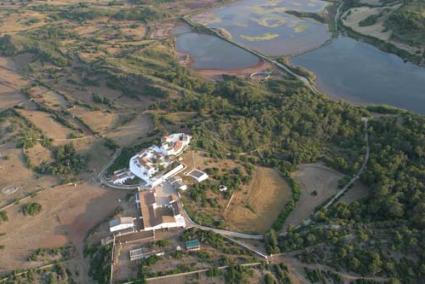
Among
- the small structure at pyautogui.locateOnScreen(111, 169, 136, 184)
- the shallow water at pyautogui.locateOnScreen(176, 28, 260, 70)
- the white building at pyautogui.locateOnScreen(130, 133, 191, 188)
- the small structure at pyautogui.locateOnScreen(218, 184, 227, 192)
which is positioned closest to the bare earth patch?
the small structure at pyautogui.locateOnScreen(111, 169, 136, 184)

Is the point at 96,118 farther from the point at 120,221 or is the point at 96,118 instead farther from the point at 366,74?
the point at 366,74

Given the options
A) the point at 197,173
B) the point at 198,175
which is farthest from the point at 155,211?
the point at 197,173

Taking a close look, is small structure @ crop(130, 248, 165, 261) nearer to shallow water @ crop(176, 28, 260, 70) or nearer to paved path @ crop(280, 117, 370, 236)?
paved path @ crop(280, 117, 370, 236)

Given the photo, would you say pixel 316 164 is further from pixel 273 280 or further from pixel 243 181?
pixel 273 280

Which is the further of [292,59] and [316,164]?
[292,59]

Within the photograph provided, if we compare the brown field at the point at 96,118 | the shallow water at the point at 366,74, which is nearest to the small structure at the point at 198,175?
the brown field at the point at 96,118

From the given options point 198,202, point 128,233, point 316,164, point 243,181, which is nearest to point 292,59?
point 316,164
